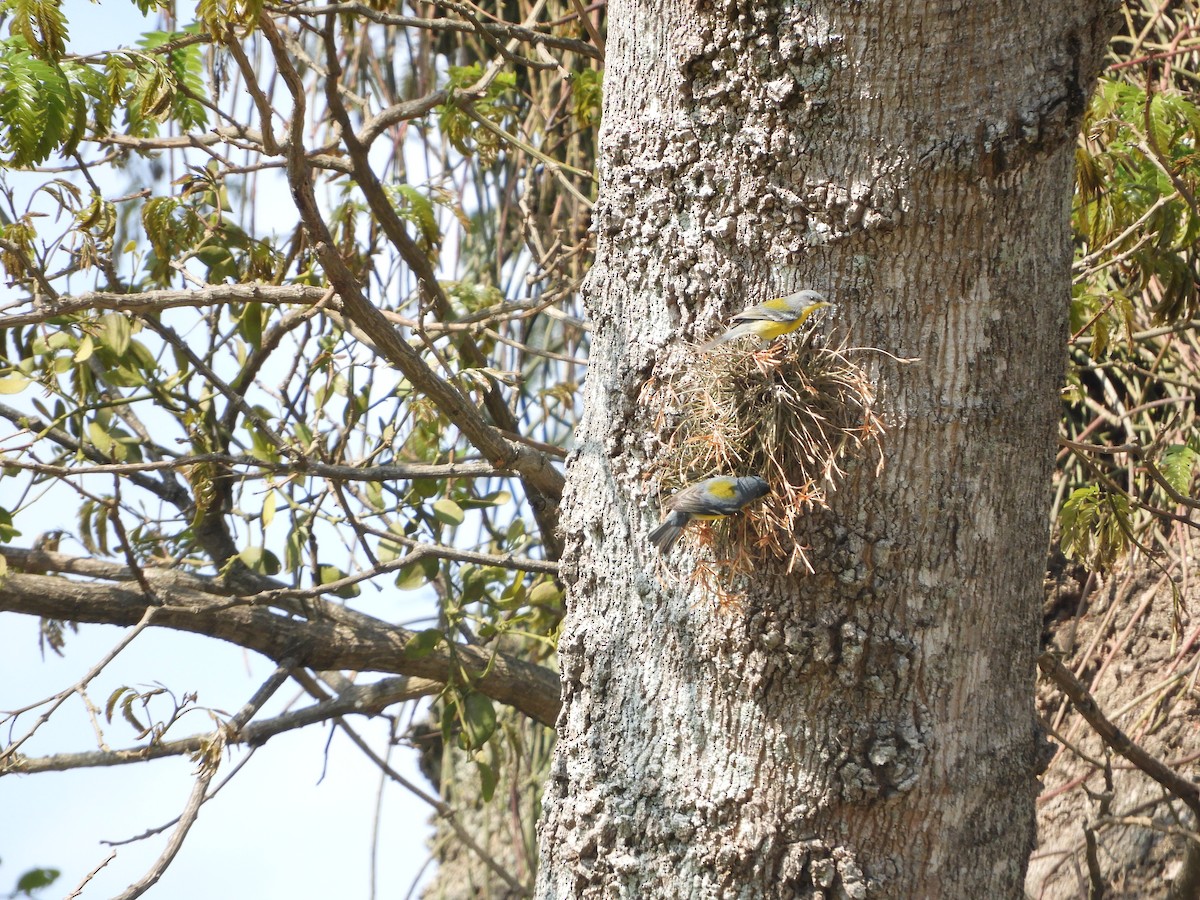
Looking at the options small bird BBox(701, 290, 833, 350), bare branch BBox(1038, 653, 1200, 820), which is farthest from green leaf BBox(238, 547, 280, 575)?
bare branch BBox(1038, 653, 1200, 820)

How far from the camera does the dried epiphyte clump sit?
52.8 inches

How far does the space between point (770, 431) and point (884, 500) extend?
0.57ft

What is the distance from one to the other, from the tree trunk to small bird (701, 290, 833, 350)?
0.08ft

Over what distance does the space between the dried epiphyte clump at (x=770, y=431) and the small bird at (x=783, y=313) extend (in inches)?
0.8

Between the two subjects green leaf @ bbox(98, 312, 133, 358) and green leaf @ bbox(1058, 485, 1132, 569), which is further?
green leaf @ bbox(98, 312, 133, 358)

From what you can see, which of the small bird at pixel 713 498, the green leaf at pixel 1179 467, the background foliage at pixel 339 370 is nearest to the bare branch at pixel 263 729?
the background foliage at pixel 339 370

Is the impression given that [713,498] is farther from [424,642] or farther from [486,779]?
[486,779]

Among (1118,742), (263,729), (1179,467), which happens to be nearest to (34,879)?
(263,729)

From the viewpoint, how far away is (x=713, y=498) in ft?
4.35

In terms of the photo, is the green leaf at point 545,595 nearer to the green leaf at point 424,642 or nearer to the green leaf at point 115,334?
the green leaf at point 424,642

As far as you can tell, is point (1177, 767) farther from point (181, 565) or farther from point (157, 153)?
point (157, 153)

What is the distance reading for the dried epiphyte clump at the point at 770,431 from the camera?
134 cm

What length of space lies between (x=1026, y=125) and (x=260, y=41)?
297cm

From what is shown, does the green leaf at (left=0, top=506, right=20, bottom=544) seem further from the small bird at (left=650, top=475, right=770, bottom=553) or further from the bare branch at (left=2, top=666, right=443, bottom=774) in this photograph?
the small bird at (left=650, top=475, right=770, bottom=553)
